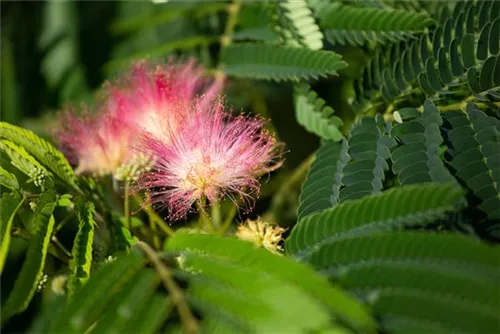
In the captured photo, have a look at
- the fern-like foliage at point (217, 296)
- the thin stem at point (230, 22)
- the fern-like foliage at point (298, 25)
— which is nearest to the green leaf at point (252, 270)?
the fern-like foliage at point (217, 296)

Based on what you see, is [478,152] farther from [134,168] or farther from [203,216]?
[134,168]

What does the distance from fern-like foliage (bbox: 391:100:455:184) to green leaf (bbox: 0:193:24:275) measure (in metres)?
0.51

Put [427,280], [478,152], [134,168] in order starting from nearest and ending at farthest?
[427,280] → [478,152] → [134,168]

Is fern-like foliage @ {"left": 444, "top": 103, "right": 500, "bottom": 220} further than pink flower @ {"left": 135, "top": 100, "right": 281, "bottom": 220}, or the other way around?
pink flower @ {"left": 135, "top": 100, "right": 281, "bottom": 220}

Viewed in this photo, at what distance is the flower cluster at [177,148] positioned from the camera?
105cm

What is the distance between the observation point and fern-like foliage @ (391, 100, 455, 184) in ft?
2.85

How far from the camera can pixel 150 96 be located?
3.95 ft

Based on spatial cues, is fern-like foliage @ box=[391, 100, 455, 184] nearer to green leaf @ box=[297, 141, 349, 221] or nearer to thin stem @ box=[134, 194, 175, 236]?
green leaf @ box=[297, 141, 349, 221]

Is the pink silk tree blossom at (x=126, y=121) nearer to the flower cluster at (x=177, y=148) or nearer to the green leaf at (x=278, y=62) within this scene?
the flower cluster at (x=177, y=148)

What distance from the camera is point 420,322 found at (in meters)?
0.65

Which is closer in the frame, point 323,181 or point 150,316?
point 150,316

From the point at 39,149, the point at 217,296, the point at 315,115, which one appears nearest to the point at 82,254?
the point at 39,149

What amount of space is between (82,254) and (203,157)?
0.25 m

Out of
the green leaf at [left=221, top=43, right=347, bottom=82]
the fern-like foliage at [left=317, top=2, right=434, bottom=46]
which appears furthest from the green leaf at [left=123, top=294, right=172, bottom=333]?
the fern-like foliage at [left=317, top=2, right=434, bottom=46]
